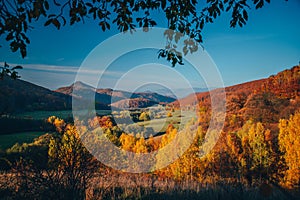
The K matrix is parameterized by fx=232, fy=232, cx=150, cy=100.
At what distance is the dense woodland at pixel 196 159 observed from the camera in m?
3.87

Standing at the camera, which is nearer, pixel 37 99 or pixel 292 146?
pixel 37 99

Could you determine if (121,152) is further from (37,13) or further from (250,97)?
(37,13)

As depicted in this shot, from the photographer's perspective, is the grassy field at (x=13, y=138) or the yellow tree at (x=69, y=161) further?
the grassy field at (x=13, y=138)

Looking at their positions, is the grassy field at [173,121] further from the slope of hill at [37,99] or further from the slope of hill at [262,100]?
the slope of hill at [37,99]

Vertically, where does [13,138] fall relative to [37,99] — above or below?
below

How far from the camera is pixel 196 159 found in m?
22.8

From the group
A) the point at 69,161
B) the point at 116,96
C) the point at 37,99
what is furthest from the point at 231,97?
the point at 69,161

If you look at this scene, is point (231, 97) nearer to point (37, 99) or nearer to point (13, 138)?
point (37, 99)

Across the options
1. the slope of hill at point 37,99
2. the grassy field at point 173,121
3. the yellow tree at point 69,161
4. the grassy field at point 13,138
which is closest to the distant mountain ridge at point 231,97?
the slope of hill at point 37,99

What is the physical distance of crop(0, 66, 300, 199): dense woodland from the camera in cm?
387

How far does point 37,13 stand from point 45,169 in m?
2.99

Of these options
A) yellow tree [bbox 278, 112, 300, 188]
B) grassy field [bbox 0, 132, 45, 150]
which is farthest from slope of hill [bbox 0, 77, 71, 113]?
yellow tree [bbox 278, 112, 300, 188]

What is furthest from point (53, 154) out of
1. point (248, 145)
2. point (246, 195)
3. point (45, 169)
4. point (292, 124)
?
point (248, 145)

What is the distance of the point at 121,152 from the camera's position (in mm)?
27547
